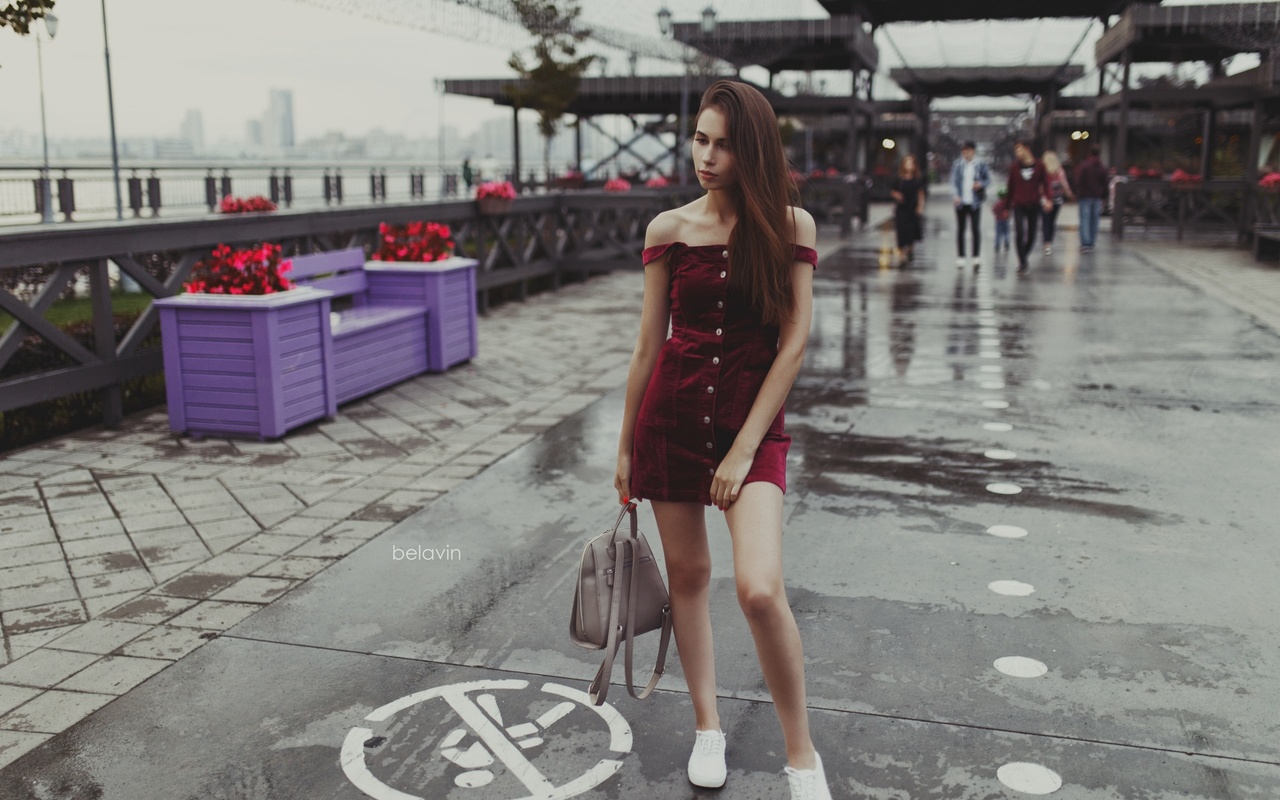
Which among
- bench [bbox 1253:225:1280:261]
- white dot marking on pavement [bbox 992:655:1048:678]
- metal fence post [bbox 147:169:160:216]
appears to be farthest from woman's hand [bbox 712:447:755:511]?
metal fence post [bbox 147:169:160:216]

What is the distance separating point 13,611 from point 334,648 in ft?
4.19

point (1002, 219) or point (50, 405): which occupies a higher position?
point (1002, 219)

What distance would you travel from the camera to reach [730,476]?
2.61m

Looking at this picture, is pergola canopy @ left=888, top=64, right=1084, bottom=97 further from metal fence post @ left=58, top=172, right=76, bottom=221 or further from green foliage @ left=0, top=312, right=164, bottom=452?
green foliage @ left=0, top=312, right=164, bottom=452

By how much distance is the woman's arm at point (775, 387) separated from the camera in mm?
2605

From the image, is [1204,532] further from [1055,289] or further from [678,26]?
[678,26]

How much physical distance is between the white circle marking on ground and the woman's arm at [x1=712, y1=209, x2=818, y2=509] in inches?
34.0

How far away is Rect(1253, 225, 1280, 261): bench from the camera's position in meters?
16.6

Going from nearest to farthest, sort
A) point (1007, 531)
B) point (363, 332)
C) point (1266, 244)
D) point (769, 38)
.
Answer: point (1007, 531), point (363, 332), point (1266, 244), point (769, 38)

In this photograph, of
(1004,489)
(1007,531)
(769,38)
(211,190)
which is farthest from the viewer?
(211,190)

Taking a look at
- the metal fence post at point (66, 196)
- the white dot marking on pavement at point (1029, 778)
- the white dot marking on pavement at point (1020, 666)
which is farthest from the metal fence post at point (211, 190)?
the white dot marking on pavement at point (1029, 778)

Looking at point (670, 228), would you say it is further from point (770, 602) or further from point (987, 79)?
point (987, 79)

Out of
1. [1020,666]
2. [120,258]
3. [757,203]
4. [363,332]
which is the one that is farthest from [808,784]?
[120,258]

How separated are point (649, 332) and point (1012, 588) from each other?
2126mm
